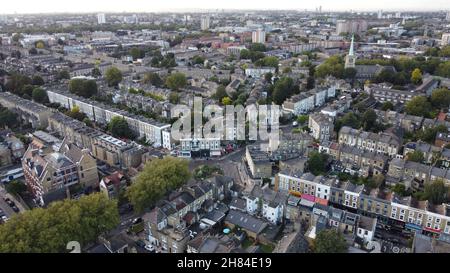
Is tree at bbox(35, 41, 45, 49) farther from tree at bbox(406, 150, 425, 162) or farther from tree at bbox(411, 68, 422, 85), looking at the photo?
tree at bbox(406, 150, 425, 162)

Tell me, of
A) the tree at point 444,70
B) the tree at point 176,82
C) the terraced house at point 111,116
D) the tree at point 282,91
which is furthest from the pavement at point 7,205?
the tree at point 444,70

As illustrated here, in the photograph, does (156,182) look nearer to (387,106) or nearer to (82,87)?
(82,87)

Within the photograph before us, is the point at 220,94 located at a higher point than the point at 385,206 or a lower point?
higher

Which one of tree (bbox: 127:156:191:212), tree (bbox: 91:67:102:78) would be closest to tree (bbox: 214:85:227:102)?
tree (bbox: 127:156:191:212)

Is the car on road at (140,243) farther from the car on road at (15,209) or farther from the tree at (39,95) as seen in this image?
the tree at (39,95)

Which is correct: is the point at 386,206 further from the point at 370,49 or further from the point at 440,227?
the point at 370,49

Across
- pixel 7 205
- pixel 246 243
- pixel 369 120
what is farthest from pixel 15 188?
pixel 369 120
